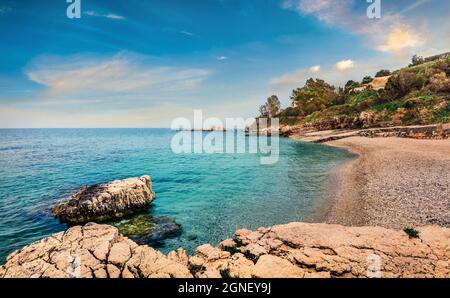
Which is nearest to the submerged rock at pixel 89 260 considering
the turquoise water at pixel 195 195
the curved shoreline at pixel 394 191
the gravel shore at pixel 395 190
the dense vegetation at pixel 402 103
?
the turquoise water at pixel 195 195

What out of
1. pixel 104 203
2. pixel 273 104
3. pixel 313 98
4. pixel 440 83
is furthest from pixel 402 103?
pixel 273 104

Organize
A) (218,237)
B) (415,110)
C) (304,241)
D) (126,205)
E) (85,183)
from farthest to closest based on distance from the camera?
(415,110) < (85,183) < (126,205) < (218,237) < (304,241)

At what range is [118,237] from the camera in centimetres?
958

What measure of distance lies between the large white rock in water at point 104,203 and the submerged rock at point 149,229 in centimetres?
127

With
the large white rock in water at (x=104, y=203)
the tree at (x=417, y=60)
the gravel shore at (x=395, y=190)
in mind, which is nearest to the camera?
the gravel shore at (x=395, y=190)

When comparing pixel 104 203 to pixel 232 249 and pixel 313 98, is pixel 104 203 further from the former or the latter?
pixel 313 98

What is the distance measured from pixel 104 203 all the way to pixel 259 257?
12557mm

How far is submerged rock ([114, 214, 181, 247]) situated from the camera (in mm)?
14105

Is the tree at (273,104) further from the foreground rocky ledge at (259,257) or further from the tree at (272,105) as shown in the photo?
the foreground rocky ledge at (259,257)

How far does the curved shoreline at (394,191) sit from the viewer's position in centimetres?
1366

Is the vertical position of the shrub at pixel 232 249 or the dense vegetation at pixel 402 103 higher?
the dense vegetation at pixel 402 103
